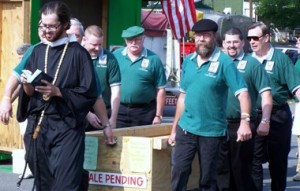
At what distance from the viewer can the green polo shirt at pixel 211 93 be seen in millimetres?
A: 7090

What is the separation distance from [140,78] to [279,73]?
1.55m

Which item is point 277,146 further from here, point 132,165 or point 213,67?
point 132,165

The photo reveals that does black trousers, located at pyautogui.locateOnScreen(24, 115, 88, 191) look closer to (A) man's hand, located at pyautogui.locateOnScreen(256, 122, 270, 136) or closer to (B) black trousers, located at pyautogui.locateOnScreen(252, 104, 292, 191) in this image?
(A) man's hand, located at pyautogui.locateOnScreen(256, 122, 270, 136)

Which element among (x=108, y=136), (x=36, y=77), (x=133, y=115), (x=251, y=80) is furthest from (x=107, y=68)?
(x=36, y=77)

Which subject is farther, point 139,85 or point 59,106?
point 139,85

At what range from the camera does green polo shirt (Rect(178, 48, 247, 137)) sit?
709cm

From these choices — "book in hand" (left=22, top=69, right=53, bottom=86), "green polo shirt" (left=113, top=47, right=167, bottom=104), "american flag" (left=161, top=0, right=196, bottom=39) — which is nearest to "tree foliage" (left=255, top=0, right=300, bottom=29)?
"american flag" (left=161, top=0, right=196, bottom=39)

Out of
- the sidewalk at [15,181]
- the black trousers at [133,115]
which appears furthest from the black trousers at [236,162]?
the sidewalk at [15,181]

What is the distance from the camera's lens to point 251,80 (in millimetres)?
8133

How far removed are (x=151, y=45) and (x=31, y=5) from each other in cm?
1420

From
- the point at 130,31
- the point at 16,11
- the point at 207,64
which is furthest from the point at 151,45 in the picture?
the point at 207,64

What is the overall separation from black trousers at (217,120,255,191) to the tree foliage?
56.3 meters

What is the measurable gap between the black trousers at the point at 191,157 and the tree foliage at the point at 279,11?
57575mm

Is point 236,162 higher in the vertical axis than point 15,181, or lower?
higher
